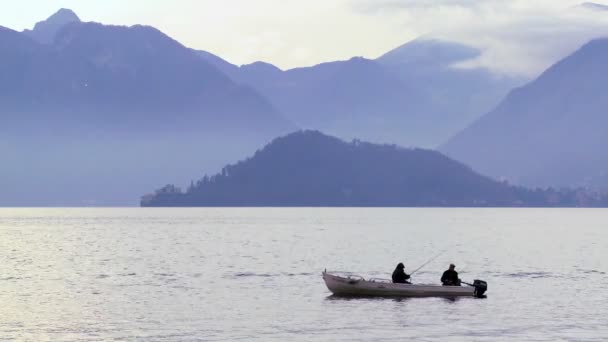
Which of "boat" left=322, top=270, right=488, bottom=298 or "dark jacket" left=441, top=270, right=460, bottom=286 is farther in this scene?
"dark jacket" left=441, top=270, right=460, bottom=286

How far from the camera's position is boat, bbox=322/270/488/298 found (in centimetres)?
8350

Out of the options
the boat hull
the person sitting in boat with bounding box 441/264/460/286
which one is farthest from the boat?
the person sitting in boat with bounding box 441/264/460/286

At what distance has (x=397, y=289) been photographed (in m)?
83.6

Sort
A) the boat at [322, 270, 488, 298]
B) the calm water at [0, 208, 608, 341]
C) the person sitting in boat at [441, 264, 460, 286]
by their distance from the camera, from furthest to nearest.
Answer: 1. the person sitting in boat at [441, 264, 460, 286]
2. the boat at [322, 270, 488, 298]
3. the calm water at [0, 208, 608, 341]

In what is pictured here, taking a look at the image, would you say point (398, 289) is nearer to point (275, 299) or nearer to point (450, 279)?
point (450, 279)

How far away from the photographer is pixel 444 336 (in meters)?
63.7

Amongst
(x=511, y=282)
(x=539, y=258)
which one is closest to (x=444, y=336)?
(x=511, y=282)

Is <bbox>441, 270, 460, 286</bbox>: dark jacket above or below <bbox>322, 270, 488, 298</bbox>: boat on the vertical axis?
above

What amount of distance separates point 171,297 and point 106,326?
1865cm

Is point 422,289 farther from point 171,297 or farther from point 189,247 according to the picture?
point 189,247

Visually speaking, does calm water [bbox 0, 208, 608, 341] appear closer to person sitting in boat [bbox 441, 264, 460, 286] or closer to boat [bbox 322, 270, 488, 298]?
boat [bbox 322, 270, 488, 298]

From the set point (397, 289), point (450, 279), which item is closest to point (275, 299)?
point (397, 289)

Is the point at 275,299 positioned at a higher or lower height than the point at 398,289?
lower

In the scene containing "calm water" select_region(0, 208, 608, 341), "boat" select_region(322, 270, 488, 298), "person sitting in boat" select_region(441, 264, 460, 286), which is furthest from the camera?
"person sitting in boat" select_region(441, 264, 460, 286)
